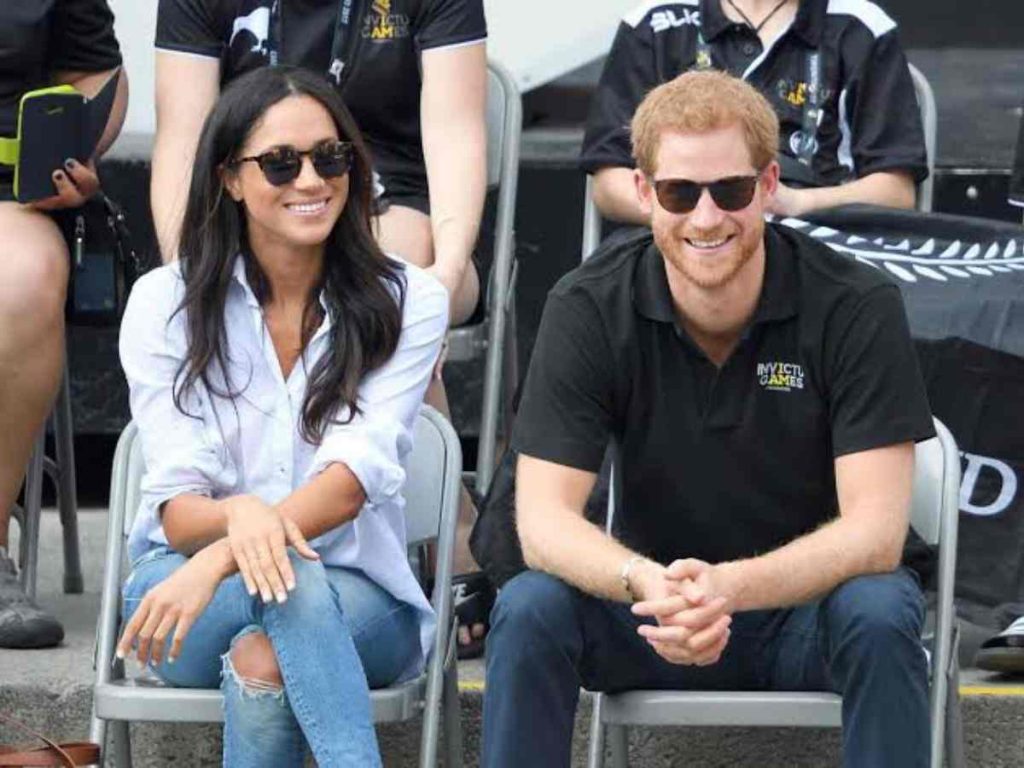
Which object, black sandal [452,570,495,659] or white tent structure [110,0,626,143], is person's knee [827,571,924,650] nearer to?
black sandal [452,570,495,659]

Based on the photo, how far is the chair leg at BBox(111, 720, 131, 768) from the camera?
436cm

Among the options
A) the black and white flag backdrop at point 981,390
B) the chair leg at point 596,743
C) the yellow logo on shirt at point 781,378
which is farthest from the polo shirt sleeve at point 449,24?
the chair leg at point 596,743

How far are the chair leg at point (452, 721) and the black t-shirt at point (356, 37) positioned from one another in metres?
1.21

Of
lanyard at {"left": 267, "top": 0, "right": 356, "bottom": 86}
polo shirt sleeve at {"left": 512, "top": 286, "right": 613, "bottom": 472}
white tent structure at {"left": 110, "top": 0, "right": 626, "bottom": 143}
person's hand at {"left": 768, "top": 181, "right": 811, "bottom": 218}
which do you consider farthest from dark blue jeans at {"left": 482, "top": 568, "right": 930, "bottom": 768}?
white tent structure at {"left": 110, "top": 0, "right": 626, "bottom": 143}

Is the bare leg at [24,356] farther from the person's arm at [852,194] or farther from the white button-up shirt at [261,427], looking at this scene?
the person's arm at [852,194]

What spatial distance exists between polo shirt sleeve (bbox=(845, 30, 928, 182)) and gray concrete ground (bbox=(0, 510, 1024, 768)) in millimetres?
1098

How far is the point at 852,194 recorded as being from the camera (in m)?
5.15

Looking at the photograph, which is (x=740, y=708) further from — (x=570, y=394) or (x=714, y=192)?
(x=714, y=192)

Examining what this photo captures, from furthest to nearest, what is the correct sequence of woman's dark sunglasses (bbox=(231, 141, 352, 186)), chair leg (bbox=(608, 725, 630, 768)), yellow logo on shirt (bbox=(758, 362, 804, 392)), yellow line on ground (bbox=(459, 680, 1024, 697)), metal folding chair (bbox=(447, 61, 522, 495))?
metal folding chair (bbox=(447, 61, 522, 495)) → yellow line on ground (bbox=(459, 680, 1024, 697)) → chair leg (bbox=(608, 725, 630, 768)) → woman's dark sunglasses (bbox=(231, 141, 352, 186)) → yellow logo on shirt (bbox=(758, 362, 804, 392))

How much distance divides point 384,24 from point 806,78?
0.86 m

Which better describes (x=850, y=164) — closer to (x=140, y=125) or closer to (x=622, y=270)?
(x=622, y=270)

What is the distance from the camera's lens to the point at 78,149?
5055 mm

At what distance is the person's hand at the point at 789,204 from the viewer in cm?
507

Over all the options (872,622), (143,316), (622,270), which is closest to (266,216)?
(143,316)
